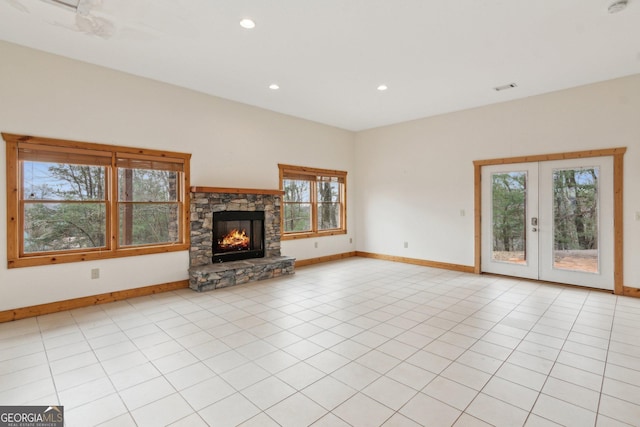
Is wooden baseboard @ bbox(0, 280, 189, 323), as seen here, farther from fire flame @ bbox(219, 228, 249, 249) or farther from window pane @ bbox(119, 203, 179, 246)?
fire flame @ bbox(219, 228, 249, 249)

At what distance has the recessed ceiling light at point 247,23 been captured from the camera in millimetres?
3262

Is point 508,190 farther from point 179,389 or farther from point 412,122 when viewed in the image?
point 179,389

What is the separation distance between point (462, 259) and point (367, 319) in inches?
136

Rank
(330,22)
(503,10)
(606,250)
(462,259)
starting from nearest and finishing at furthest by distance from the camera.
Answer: (503,10), (330,22), (606,250), (462,259)

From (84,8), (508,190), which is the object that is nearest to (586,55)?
(508,190)

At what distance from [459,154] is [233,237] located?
4.69 meters

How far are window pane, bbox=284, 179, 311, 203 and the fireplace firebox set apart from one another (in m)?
0.96

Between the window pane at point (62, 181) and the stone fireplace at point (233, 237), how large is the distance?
4.26ft

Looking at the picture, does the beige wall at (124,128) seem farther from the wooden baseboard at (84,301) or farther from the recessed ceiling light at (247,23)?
the recessed ceiling light at (247,23)

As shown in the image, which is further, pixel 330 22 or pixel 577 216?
A: pixel 577 216

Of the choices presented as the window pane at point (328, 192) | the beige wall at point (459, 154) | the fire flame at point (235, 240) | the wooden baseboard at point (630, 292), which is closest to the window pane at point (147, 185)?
the fire flame at point (235, 240)

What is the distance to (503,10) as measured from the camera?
3.08 m

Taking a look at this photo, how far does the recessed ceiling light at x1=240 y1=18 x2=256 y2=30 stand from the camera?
10.7 ft

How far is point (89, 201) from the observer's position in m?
4.36
